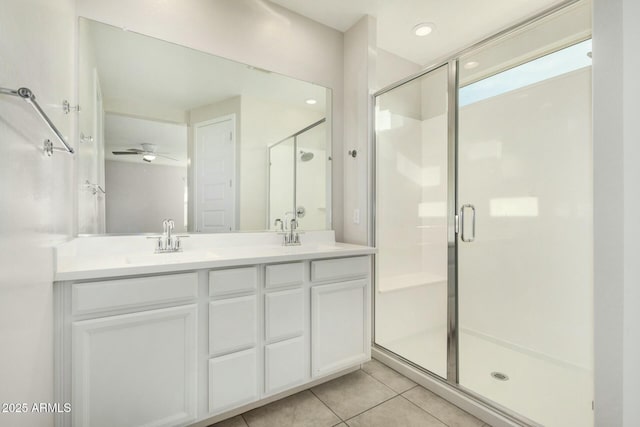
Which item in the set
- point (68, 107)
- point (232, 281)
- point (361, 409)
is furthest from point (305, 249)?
point (68, 107)

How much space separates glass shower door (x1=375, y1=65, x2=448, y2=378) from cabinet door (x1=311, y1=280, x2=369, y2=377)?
0.47 metres

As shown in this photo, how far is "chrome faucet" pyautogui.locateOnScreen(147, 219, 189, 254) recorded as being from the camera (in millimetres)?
1613

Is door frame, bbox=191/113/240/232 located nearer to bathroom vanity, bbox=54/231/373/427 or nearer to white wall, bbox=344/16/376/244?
bathroom vanity, bbox=54/231/373/427

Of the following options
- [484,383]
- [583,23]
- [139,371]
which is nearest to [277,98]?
[139,371]

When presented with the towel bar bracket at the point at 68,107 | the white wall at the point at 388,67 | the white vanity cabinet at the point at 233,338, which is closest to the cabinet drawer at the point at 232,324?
the white vanity cabinet at the point at 233,338

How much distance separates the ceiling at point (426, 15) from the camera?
2.07 metres

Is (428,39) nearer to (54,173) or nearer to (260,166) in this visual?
(260,166)

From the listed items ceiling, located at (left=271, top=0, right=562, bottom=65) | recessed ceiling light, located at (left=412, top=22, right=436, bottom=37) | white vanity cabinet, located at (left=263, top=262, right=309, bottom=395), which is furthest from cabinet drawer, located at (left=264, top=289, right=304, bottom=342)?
recessed ceiling light, located at (left=412, top=22, right=436, bottom=37)

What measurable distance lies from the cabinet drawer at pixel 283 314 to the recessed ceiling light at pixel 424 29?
2260 millimetres

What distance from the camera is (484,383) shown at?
1.85 meters

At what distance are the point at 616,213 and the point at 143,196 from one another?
218 cm

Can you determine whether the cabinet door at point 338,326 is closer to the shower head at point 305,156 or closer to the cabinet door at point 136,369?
the cabinet door at point 136,369

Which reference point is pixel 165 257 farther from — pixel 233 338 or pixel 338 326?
pixel 338 326

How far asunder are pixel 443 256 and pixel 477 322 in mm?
637
